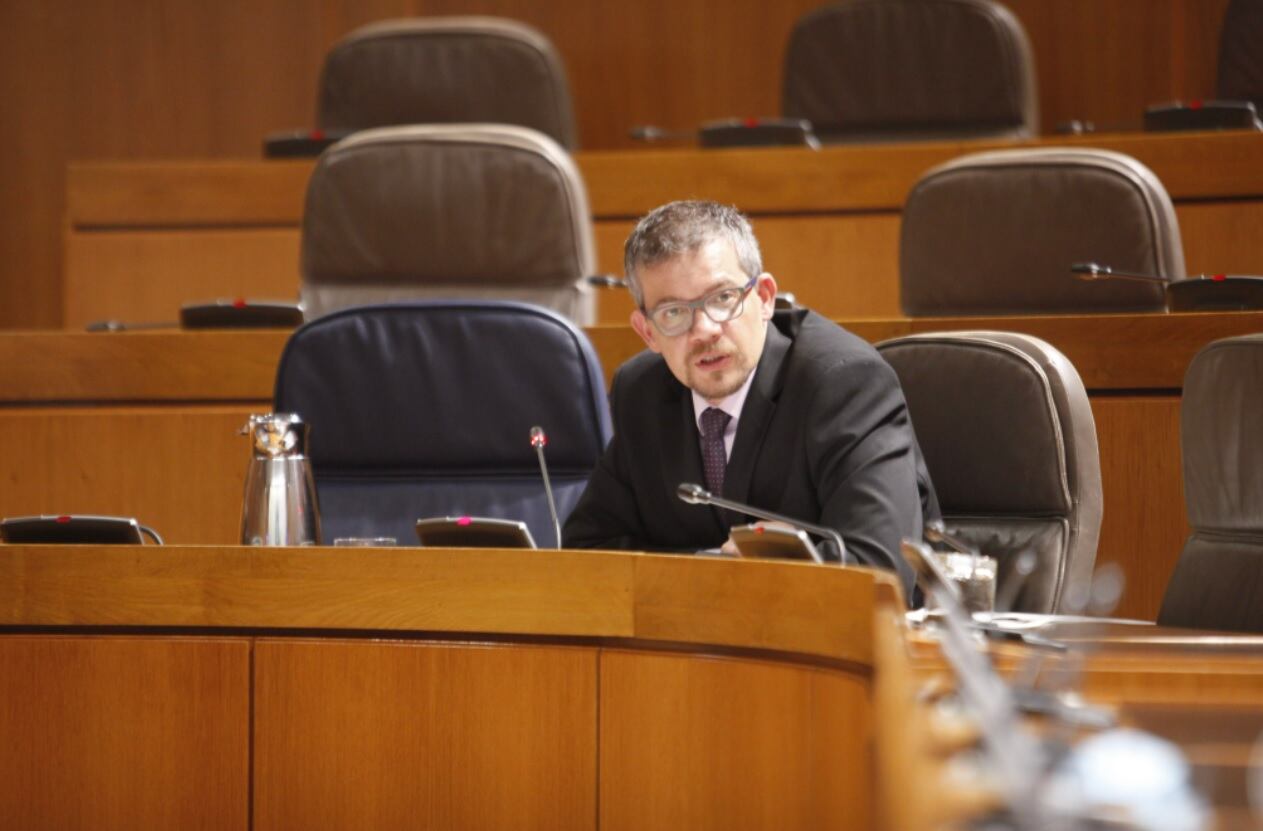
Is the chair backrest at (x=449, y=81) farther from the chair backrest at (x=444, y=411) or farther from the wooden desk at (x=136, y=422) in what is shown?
the chair backrest at (x=444, y=411)

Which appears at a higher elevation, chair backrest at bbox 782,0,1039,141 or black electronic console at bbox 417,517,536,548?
chair backrest at bbox 782,0,1039,141

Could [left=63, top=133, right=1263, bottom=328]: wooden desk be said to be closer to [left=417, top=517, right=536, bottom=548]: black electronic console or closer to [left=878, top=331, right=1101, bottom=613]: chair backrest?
[left=878, top=331, right=1101, bottom=613]: chair backrest

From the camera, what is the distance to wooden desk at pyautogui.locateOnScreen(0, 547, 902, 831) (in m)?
1.30

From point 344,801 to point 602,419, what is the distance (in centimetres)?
77

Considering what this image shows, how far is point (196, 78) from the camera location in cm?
441

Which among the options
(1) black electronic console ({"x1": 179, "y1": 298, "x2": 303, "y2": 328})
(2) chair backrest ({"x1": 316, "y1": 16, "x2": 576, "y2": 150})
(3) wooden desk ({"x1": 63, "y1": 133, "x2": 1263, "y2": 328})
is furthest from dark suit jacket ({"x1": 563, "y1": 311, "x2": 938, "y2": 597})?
(2) chair backrest ({"x1": 316, "y1": 16, "x2": 576, "y2": 150})

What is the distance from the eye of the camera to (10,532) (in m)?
1.67

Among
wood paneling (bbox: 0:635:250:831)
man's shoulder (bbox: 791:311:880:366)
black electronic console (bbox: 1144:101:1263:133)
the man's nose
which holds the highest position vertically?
black electronic console (bbox: 1144:101:1263:133)

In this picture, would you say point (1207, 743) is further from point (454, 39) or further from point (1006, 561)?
point (454, 39)

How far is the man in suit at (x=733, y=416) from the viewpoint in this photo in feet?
5.72

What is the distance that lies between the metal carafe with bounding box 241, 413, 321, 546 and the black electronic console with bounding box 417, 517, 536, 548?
0.22m

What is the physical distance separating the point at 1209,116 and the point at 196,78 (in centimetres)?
261

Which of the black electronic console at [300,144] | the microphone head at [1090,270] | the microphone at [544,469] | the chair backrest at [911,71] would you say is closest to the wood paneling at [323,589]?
the microphone at [544,469]

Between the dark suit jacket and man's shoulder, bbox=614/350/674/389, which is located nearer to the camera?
the dark suit jacket
